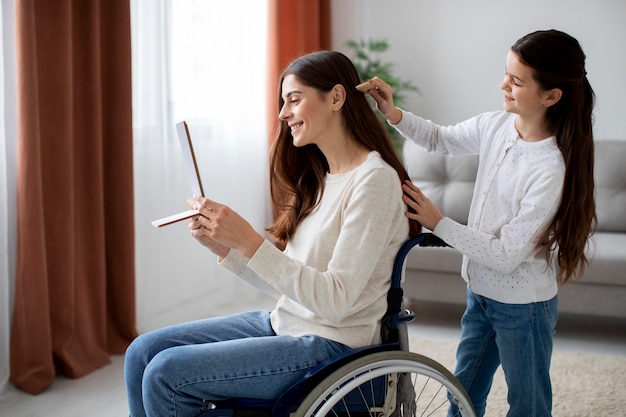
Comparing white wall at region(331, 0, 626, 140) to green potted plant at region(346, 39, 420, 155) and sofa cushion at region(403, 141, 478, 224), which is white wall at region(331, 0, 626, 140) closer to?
green potted plant at region(346, 39, 420, 155)

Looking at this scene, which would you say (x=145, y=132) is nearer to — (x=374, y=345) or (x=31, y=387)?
(x=31, y=387)

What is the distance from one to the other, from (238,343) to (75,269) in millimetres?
1513

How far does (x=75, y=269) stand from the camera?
2848 millimetres

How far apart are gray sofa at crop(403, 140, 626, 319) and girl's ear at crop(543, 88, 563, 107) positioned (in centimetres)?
145

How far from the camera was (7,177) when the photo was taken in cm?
259

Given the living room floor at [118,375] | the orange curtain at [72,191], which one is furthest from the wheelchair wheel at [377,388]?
the orange curtain at [72,191]

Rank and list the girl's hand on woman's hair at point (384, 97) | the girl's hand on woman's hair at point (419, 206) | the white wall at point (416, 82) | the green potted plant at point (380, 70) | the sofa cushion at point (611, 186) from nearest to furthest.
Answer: the girl's hand on woman's hair at point (419, 206), the girl's hand on woman's hair at point (384, 97), the white wall at point (416, 82), the sofa cushion at point (611, 186), the green potted plant at point (380, 70)

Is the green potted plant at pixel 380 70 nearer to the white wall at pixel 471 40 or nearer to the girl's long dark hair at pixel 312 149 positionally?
the white wall at pixel 471 40

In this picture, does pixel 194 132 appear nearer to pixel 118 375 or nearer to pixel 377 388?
pixel 118 375

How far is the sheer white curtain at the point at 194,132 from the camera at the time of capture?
329 cm

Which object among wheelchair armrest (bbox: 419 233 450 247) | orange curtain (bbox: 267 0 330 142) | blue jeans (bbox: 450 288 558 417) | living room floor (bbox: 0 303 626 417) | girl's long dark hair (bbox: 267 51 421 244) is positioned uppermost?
orange curtain (bbox: 267 0 330 142)

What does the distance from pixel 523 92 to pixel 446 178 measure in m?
2.33

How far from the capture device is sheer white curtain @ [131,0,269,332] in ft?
10.8

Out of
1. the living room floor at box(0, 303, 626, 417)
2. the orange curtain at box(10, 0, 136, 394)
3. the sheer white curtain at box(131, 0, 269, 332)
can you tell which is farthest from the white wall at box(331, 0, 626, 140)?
the orange curtain at box(10, 0, 136, 394)
